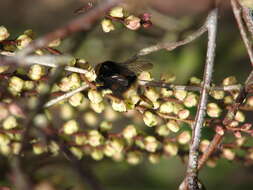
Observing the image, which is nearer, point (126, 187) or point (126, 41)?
point (126, 187)

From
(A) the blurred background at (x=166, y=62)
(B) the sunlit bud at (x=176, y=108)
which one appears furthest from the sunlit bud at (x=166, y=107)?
(A) the blurred background at (x=166, y=62)

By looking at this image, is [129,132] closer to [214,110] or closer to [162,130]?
[162,130]

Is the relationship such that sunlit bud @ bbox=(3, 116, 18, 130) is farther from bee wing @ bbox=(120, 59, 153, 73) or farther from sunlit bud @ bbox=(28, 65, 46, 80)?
bee wing @ bbox=(120, 59, 153, 73)

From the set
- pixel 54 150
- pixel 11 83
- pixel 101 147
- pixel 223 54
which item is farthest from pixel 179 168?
pixel 11 83

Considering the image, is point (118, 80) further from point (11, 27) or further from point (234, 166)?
point (11, 27)

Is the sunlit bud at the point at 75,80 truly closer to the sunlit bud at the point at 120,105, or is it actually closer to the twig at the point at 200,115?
the sunlit bud at the point at 120,105

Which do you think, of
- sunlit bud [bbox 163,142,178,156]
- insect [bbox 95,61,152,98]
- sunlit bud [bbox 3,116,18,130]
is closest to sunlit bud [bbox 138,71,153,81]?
insect [bbox 95,61,152,98]

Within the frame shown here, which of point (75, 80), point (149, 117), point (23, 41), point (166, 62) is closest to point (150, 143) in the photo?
point (149, 117)
